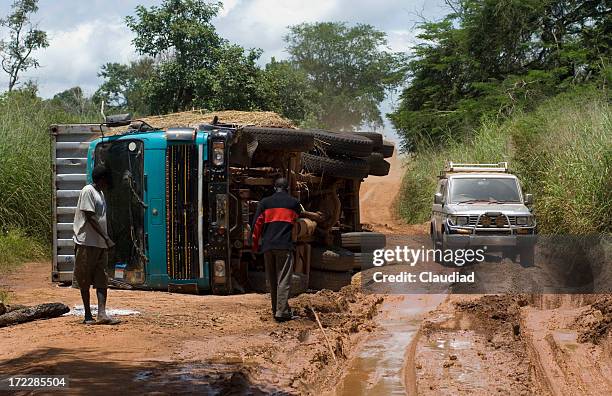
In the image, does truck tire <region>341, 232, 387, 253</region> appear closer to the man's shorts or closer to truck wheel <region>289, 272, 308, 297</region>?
truck wheel <region>289, 272, 308, 297</region>

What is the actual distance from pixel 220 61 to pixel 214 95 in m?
1.66

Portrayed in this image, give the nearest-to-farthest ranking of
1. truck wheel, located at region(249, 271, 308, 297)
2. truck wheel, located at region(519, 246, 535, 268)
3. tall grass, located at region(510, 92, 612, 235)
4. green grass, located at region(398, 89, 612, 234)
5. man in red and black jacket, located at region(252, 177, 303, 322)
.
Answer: man in red and black jacket, located at region(252, 177, 303, 322) → truck wheel, located at region(249, 271, 308, 297) → tall grass, located at region(510, 92, 612, 235) → green grass, located at region(398, 89, 612, 234) → truck wheel, located at region(519, 246, 535, 268)

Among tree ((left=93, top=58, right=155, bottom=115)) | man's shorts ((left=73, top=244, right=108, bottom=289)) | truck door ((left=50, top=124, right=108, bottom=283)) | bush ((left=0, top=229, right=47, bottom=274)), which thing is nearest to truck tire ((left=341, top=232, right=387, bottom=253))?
truck door ((left=50, top=124, right=108, bottom=283))

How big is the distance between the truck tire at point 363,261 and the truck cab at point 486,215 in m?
2.12

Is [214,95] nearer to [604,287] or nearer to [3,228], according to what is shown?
[3,228]

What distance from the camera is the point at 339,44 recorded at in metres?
74.4

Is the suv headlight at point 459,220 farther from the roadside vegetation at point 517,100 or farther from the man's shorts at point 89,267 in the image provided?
the man's shorts at point 89,267

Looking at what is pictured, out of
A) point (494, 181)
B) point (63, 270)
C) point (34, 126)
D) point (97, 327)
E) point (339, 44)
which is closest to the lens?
point (97, 327)

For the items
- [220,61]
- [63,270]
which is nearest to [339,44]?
[220,61]

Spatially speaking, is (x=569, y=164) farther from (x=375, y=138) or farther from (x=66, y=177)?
(x=66, y=177)

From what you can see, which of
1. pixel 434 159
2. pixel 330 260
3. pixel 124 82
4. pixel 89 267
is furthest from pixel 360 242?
pixel 124 82

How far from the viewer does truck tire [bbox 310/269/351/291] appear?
13.1m

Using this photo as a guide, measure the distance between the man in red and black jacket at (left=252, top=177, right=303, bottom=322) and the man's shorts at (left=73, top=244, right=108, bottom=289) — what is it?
77.9 inches

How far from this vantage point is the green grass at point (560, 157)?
14.9m
